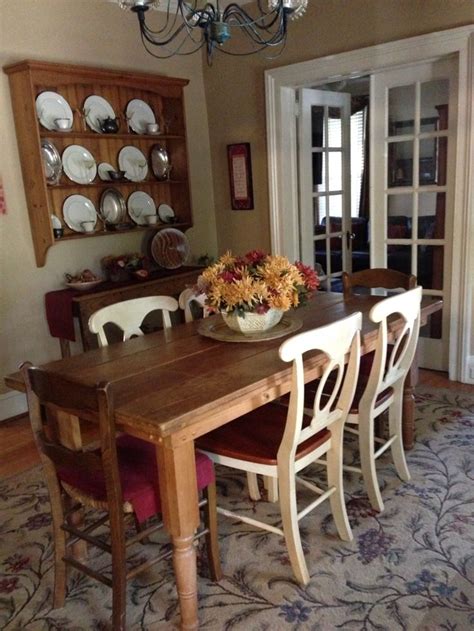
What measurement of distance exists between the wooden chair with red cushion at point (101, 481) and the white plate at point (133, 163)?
2534 millimetres

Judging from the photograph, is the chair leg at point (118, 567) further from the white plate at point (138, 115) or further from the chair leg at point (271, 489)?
the white plate at point (138, 115)

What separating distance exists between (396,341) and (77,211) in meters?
2.48

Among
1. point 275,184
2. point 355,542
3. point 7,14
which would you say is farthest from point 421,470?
point 7,14

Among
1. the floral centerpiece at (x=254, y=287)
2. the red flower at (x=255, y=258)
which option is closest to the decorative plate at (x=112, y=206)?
the floral centerpiece at (x=254, y=287)

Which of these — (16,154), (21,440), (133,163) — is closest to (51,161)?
(16,154)

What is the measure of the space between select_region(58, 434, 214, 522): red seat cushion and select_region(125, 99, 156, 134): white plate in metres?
2.83

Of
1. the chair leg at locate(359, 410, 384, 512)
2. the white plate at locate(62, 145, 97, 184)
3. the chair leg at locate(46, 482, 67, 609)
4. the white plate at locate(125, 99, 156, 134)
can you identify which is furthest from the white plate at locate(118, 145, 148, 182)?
the chair leg at locate(46, 482, 67, 609)

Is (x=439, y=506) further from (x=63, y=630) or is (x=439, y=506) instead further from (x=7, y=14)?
(x=7, y=14)

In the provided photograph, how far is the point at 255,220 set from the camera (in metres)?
4.68

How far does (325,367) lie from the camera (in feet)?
6.65

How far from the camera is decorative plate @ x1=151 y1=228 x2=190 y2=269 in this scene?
4330mm

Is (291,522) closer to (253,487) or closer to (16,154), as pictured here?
(253,487)

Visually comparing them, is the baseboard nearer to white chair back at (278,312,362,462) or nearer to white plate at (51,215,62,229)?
white plate at (51,215,62,229)

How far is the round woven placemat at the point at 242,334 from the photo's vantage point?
2301mm
